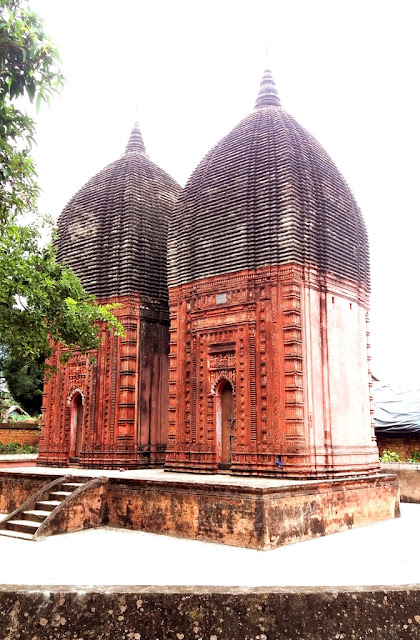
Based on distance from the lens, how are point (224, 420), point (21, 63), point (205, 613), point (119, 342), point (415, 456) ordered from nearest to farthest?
point (205, 613)
point (21, 63)
point (224, 420)
point (119, 342)
point (415, 456)

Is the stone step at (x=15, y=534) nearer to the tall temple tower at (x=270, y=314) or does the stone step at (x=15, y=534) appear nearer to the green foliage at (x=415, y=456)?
the tall temple tower at (x=270, y=314)

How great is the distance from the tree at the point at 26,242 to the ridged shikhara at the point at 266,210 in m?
2.93

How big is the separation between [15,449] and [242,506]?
54.7 feet

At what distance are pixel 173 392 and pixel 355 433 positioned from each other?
13.9ft

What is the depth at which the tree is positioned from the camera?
590cm

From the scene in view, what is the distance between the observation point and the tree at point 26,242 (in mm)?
5902

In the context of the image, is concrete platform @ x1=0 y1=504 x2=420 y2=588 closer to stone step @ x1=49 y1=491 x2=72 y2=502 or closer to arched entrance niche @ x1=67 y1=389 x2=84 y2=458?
stone step @ x1=49 y1=491 x2=72 y2=502

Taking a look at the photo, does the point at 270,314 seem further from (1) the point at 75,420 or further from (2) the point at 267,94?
(2) the point at 267,94

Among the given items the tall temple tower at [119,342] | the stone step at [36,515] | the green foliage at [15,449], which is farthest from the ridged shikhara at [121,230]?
the green foliage at [15,449]

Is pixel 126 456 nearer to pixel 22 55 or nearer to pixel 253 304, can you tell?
pixel 253 304

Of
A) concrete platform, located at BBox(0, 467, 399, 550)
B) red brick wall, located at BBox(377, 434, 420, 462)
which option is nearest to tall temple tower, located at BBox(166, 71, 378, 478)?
concrete platform, located at BBox(0, 467, 399, 550)

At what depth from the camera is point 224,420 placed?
12555mm

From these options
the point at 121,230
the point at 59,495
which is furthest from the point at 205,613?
the point at 121,230

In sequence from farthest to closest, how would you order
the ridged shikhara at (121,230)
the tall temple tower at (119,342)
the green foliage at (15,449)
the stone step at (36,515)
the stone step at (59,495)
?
the green foliage at (15,449), the ridged shikhara at (121,230), the tall temple tower at (119,342), the stone step at (59,495), the stone step at (36,515)
